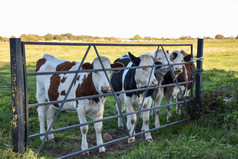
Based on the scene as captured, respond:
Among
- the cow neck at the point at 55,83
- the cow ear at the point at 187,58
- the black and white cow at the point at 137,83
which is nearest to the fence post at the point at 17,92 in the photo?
the cow neck at the point at 55,83

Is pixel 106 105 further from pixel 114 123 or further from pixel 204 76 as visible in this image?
pixel 204 76

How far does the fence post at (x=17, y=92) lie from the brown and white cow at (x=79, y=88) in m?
1.32

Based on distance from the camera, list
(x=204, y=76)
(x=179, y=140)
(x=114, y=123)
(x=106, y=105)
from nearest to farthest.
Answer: (x=179, y=140) < (x=114, y=123) < (x=106, y=105) < (x=204, y=76)

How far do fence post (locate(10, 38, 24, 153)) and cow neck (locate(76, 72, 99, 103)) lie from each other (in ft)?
4.93

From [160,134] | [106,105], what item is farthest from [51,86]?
[106,105]

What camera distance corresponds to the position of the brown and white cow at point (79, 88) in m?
4.71

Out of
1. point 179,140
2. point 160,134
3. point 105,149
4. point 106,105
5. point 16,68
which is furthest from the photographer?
point 106,105

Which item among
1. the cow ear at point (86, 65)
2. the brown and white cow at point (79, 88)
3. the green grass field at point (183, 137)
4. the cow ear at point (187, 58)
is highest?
the cow ear at point (187, 58)

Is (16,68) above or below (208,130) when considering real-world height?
above

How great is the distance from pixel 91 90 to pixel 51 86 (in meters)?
1.22

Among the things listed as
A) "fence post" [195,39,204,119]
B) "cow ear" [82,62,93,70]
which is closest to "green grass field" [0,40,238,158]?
"fence post" [195,39,204,119]

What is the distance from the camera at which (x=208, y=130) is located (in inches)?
219

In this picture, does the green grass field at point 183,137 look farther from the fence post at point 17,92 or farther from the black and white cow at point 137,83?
the black and white cow at point 137,83

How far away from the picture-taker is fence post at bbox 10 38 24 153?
11.4ft
